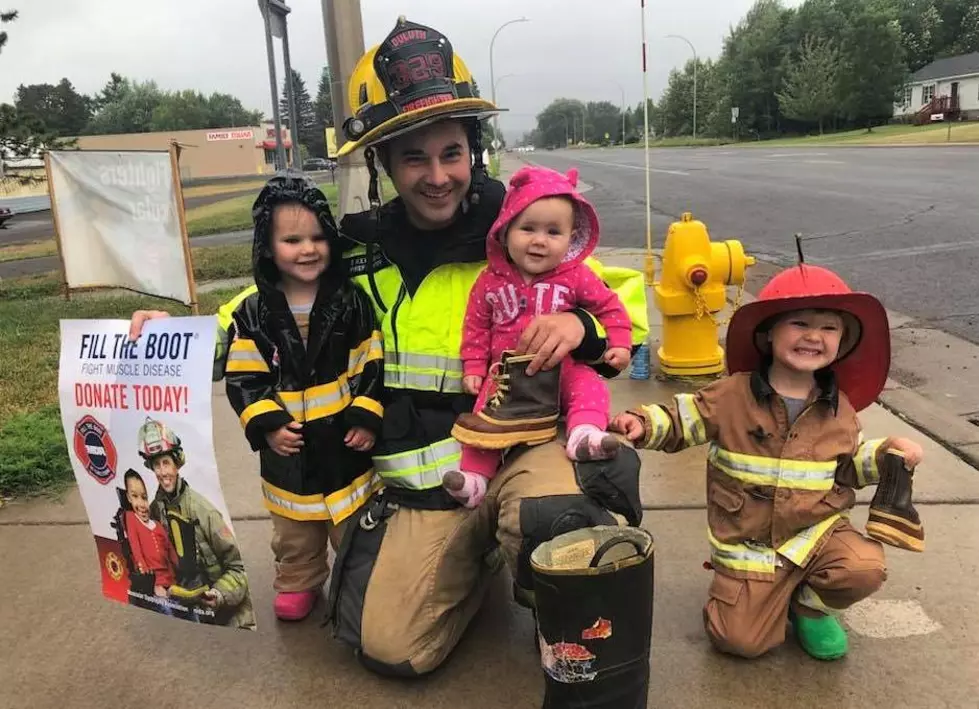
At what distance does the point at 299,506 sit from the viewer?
2.57m

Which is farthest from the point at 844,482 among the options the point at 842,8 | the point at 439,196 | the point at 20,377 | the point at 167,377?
the point at 842,8

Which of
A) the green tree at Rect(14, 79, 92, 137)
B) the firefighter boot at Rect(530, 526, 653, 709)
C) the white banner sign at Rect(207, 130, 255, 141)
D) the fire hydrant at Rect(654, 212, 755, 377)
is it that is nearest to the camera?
the firefighter boot at Rect(530, 526, 653, 709)

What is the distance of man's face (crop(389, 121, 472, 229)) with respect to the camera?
254cm

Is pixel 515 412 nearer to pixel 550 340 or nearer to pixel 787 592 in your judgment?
pixel 550 340

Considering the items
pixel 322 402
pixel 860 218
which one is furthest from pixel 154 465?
pixel 860 218

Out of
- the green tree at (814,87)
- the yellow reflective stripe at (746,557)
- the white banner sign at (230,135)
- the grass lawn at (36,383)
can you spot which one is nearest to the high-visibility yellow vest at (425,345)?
the yellow reflective stripe at (746,557)

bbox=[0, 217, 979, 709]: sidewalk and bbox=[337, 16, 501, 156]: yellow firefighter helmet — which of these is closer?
bbox=[0, 217, 979, 709]: sidewalk

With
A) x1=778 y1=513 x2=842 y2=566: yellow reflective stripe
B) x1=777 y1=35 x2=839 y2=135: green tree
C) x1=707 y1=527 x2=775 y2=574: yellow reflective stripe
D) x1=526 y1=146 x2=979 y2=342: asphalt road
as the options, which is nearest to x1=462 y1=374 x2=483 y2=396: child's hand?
x1=707 y1=527 x2=775 y2=574: yellow reflective stripe

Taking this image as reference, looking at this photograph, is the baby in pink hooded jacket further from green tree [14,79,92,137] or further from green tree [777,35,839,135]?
green tree [14,79,92,137]

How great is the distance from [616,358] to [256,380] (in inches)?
43.0

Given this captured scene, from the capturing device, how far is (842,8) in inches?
2889

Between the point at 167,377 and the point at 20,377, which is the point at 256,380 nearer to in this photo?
the point at 167,377

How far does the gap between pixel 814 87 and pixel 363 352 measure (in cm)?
6737

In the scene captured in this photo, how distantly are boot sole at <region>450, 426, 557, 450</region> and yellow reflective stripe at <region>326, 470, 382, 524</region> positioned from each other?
0.50 meters
